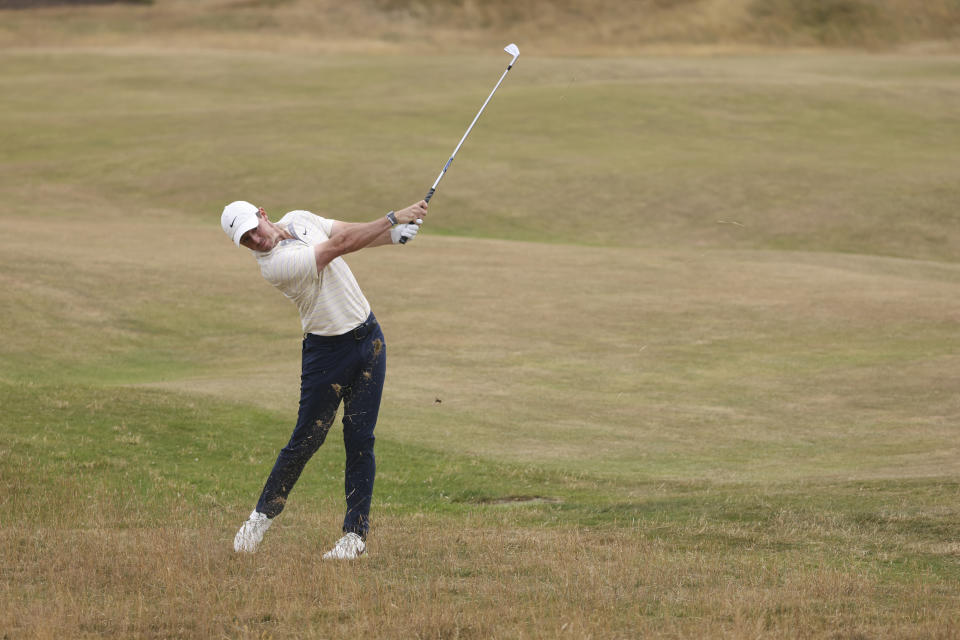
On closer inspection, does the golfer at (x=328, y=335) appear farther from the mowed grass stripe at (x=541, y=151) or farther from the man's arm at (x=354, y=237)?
the mowed grass stripe at (x=541, y=151)

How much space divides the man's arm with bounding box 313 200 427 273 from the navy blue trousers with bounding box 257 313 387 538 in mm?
653

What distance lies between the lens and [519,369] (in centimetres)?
2044


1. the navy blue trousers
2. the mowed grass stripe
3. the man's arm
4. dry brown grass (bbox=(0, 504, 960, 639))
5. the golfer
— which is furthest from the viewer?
the mowed grass stripe

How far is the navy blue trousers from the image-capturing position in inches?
343

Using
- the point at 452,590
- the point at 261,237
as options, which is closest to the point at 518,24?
the point at 261,237

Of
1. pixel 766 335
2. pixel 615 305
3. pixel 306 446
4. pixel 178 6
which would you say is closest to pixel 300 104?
pixel 615 305

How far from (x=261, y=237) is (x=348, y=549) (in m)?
2.36

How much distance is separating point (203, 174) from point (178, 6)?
8852 centimetres

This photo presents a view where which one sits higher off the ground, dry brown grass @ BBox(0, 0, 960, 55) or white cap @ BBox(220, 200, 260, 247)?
white cap @ BBox(220, 200, 260, 247)

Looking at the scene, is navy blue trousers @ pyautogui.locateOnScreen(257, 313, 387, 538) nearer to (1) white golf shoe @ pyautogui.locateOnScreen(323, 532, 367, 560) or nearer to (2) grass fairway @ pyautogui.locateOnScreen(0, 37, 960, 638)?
(1) white golf shoe @ pyautogui.locateOnScreen(323, 532, 367, 560)

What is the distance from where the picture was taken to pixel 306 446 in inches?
353

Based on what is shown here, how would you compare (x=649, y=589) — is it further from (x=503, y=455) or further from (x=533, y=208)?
(x=533, y=208)

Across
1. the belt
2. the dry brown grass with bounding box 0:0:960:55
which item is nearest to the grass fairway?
the belt

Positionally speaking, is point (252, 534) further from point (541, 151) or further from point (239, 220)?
point (541, 151)
